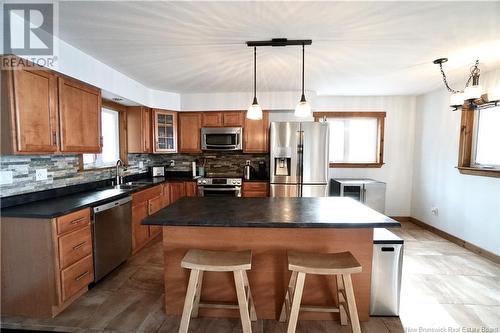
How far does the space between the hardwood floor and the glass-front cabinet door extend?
1920mm

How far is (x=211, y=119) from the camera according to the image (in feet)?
13.5

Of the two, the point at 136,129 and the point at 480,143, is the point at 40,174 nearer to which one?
the point at 136,129

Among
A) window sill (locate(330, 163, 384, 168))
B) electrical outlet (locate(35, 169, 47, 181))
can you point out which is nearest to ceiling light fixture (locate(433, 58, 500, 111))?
window sill (locate(330, 163, 384, 168))

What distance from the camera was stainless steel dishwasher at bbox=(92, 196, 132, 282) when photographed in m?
2.25

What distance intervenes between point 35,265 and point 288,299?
80.8 inches

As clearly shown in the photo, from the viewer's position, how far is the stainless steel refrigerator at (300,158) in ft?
11.8

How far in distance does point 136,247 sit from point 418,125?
204 inches

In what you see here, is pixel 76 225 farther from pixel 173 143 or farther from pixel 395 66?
pixel 395 66

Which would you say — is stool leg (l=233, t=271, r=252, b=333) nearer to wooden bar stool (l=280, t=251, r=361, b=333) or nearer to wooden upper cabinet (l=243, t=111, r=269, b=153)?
wooden bar stool (l=280, t=251, r=361, b=333)

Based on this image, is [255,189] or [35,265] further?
[255,189]

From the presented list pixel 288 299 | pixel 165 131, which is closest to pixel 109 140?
pixel 165 131

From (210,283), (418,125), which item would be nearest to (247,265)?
(210,283)

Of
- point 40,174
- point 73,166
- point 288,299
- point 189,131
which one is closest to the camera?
point 288,299

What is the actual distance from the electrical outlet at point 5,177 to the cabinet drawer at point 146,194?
3.76 ft
